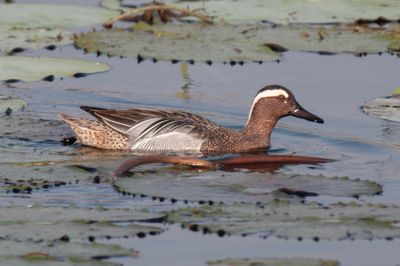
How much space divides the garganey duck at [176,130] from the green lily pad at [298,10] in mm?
3373

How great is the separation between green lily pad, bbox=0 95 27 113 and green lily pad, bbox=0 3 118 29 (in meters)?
2.80

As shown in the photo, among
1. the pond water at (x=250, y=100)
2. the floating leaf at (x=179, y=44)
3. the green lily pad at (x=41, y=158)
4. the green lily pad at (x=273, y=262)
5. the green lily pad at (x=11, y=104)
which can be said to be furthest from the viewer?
the floating leaf at (x=179, y=44)

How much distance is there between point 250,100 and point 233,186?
13.0 ft

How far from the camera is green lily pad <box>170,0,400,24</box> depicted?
1539 centimetres

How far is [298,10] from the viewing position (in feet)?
51.6

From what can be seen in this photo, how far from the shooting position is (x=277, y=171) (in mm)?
10336

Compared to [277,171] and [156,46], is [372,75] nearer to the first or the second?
[156,46]

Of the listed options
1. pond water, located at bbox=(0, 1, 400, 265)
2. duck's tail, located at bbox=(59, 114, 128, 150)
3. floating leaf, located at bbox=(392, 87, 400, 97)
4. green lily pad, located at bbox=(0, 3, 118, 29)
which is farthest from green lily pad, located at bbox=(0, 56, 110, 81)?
floating leaf, located at bbox=(392, 87, 400, 97)

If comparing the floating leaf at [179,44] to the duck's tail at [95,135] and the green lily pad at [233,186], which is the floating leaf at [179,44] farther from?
the green lily pad at [233,186]

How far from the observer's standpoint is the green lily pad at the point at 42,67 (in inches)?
491

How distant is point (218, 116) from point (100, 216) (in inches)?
192

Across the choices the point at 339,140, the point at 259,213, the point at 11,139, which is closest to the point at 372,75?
the point at 339,140

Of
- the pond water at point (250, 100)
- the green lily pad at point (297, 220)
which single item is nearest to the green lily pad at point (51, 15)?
the pond water at point (250, 100)

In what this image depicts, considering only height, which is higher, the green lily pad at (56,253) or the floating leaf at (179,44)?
the floating leaf at (179,44)
